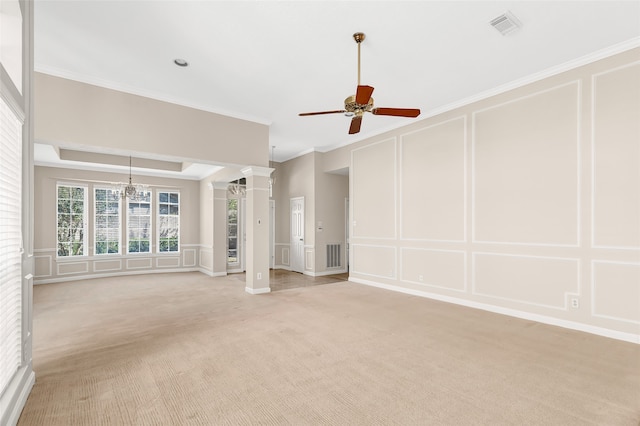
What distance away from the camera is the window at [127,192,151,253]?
8430 mm

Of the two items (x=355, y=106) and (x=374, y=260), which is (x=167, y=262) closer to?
(x=374, y=260)

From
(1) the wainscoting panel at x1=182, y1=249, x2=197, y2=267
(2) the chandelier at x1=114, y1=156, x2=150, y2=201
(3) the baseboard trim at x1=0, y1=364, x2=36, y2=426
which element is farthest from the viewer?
(1) the wainscoting panel at x1=182, y1=249, x2=197, y2=267

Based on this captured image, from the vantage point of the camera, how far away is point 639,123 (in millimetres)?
3416

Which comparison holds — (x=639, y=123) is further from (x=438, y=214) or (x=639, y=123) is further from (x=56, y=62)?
(x=56, y=62)

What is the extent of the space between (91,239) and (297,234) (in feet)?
17.0

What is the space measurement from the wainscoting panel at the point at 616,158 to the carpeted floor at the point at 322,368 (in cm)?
123

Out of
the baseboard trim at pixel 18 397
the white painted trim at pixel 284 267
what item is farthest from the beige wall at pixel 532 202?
the baseboard trim at pixel 18 397

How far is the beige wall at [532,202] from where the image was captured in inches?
139

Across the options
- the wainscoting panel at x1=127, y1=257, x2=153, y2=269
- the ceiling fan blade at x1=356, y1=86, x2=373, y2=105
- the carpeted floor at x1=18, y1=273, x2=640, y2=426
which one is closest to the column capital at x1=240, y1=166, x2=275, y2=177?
the carpeted floor at x1=18, y1=273, x2=640, y2=426

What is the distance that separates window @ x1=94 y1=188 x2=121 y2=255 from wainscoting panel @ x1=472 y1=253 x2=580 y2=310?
332 inches

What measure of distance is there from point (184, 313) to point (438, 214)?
4341 millimetres

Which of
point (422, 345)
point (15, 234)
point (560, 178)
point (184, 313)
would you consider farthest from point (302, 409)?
point (560, 178)

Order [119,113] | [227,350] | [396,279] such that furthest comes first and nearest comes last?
[396,279] < [119,113] < [227,350]

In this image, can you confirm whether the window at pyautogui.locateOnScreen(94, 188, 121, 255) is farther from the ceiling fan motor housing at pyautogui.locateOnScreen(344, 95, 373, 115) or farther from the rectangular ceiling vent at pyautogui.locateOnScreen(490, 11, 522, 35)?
the rectangular ceiling vent at pyautogui.locateOnScreen(490, 11, 522, 35)
